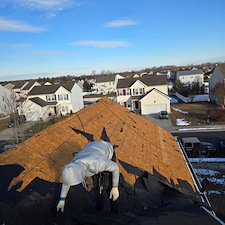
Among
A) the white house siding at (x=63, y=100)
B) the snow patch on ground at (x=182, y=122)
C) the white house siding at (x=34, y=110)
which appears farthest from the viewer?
the white house siding at (x=63, y=100)

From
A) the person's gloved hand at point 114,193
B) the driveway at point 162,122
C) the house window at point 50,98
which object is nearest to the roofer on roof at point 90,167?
the person's gloved hand at point 114,193

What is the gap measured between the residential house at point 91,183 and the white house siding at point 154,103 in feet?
83.6

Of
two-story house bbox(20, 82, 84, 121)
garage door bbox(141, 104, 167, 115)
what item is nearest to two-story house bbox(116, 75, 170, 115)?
garage door bbox(141, 104, 167, 115)

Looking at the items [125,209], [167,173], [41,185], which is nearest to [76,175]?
[41,185]

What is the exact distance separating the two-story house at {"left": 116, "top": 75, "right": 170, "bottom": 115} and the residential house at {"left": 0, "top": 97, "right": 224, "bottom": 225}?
25.6 meters

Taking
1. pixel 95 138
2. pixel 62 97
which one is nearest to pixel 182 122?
pixel 62 97

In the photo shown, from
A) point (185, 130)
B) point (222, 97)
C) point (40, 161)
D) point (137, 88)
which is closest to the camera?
point (40, 161)

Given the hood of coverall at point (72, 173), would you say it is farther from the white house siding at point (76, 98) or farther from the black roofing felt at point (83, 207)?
the white house siding at point (76, 98)

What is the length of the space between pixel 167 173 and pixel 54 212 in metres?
4.86

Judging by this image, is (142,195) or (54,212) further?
(142,195)

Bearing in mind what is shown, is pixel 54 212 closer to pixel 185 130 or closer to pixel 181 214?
pixel 181 214

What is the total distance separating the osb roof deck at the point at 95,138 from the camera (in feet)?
16.6

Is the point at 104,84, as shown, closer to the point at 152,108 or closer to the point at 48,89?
the point at 48,89

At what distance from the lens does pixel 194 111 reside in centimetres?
3609
